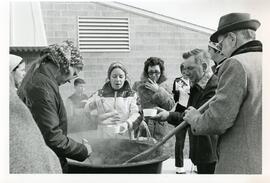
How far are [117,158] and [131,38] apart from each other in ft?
3.37

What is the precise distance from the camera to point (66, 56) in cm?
316

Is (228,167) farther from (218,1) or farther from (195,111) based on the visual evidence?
(218,1)

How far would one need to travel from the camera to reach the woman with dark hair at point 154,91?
3145 mm

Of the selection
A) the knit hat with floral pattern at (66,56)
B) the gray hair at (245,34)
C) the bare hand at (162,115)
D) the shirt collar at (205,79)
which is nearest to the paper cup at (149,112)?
the bare hand at (162,115)

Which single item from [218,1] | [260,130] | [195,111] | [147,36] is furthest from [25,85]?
[260,130]

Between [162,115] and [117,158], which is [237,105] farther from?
[117,158]

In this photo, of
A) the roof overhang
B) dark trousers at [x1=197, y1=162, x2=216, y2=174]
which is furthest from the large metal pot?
the roof overhang

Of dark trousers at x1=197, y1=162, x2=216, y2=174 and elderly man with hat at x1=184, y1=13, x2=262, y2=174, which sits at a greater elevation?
elderly man with hat at x1=184, y1=13, x2=262, y2=174

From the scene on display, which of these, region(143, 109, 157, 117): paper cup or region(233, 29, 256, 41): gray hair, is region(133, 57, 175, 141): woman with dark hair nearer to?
region(143, 109, 157, 117): paper cup

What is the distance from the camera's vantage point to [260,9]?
3.14 metres

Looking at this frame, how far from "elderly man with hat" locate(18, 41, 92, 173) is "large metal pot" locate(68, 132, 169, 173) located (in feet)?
0.20

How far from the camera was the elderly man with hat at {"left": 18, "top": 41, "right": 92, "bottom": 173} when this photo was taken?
122 inches
